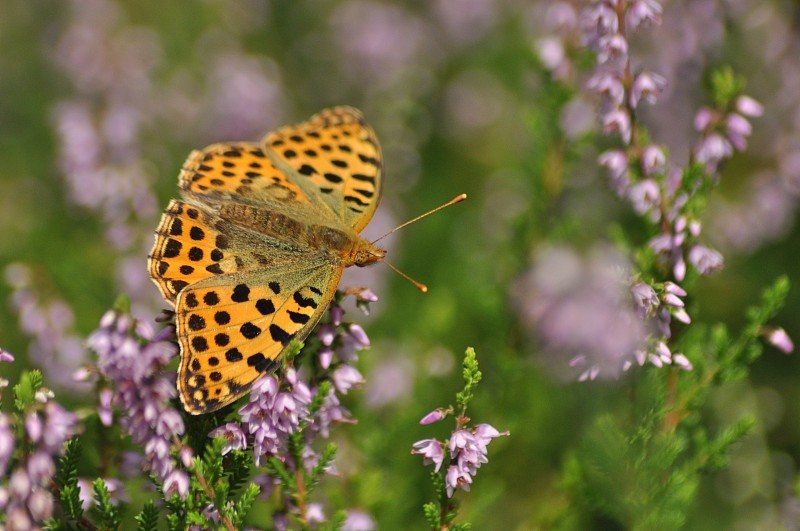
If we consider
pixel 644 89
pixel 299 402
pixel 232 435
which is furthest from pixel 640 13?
pixel 232 435

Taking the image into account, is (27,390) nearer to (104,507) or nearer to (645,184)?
(104,507)

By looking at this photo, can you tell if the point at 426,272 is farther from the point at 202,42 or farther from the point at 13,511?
the point at 13,511

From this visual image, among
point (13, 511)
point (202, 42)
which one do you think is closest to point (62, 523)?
point (13, 511)

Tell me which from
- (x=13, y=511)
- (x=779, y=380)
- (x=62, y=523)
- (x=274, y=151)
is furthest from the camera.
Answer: (x=779, y=380)

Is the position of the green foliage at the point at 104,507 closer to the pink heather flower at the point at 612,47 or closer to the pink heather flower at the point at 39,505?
the pink heather flower at the point at 39,505

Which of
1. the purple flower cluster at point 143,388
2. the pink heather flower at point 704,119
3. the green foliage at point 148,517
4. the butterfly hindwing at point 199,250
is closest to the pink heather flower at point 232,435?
the purple flower cluster at point 143,388

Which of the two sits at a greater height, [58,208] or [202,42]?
[202,42]
